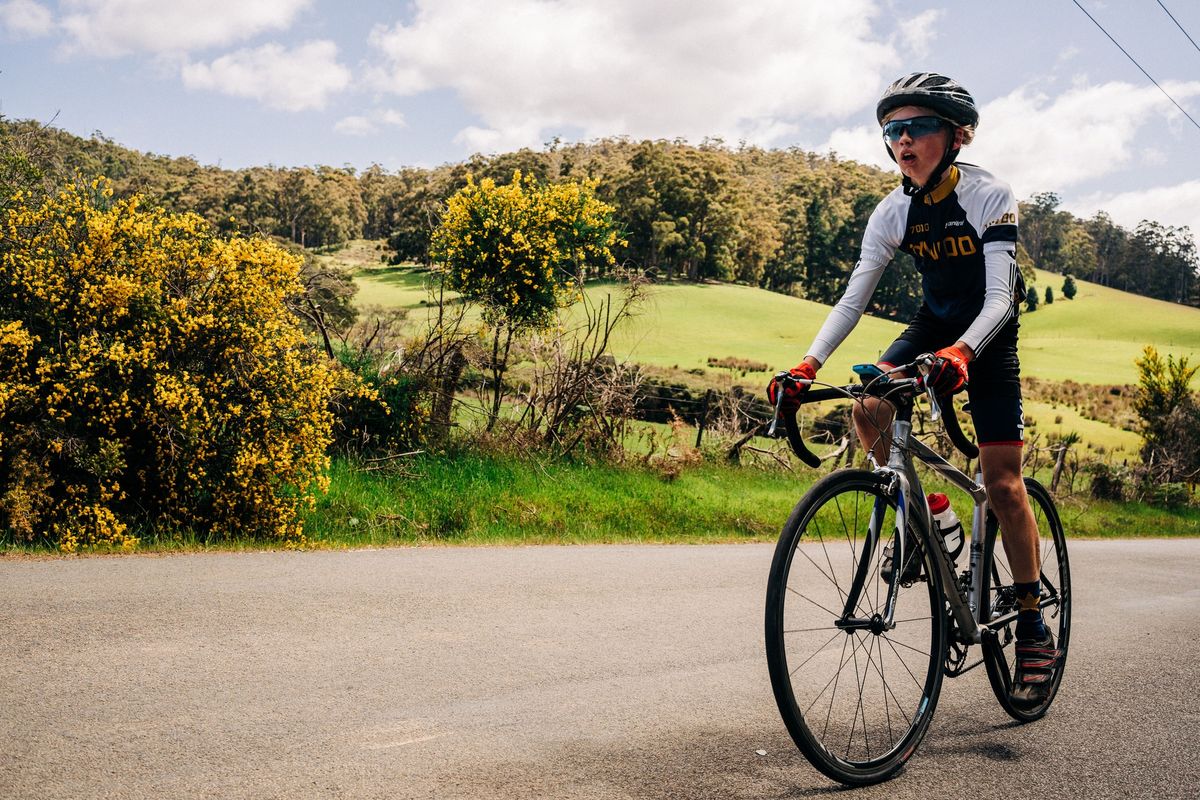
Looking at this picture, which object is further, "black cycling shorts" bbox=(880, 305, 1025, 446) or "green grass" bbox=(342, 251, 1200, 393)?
"green grass" bbox=(342, 251, 1200, 393)

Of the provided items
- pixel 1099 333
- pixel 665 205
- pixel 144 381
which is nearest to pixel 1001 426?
pixel 144 381

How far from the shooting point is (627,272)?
1367 centimetres

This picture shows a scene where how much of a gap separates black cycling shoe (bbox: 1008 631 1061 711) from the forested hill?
9.29m

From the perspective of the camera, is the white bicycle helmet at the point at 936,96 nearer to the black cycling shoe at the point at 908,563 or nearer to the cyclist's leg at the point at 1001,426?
the cyclist's leg at the point at 1001,426

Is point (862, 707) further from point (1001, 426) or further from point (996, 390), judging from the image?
point (996, 390)

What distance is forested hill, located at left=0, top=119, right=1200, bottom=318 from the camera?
3300 centimetres

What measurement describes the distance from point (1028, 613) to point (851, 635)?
1135 millimetres

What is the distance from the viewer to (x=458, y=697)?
424cm

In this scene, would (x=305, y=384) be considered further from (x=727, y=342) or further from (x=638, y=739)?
(x=727, y=342)

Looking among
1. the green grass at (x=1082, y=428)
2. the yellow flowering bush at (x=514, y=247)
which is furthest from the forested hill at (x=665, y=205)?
the green grass at (x=1082, y=428)

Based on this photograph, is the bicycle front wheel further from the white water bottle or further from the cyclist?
the cyclist

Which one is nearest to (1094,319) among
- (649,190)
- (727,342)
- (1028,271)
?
(1028,271)

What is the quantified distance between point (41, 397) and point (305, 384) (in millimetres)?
2093

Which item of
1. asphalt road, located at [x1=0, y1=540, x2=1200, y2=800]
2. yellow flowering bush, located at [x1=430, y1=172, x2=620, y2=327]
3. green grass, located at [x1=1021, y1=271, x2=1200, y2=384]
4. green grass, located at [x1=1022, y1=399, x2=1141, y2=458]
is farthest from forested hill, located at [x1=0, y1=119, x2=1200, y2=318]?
green grass, located at [x1=1022, y1=399, x2=1141, y2=458]
